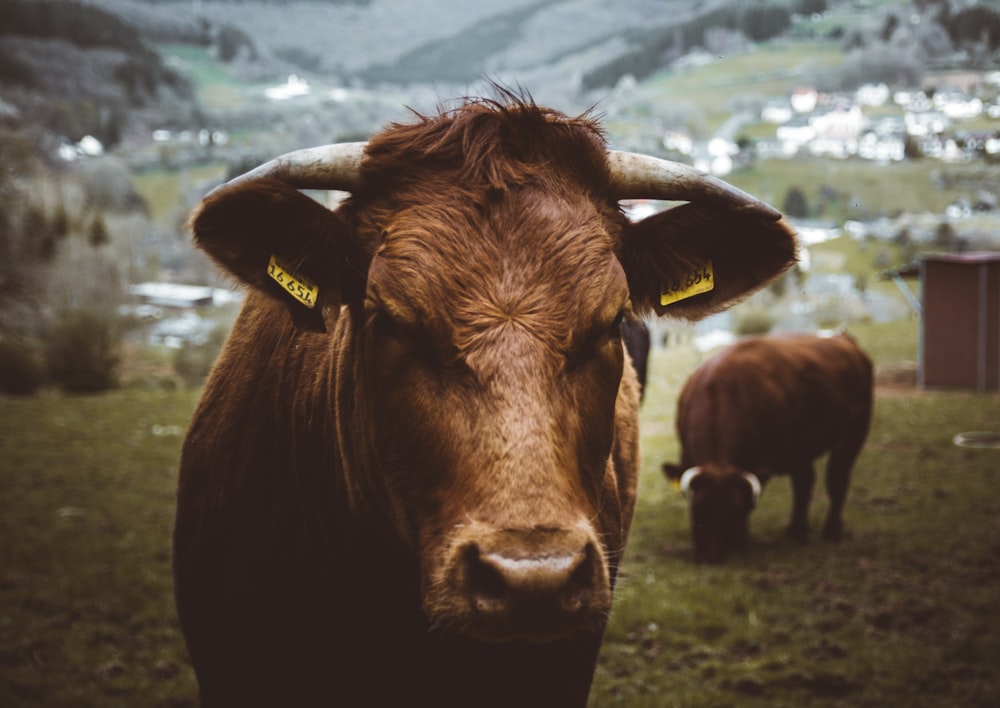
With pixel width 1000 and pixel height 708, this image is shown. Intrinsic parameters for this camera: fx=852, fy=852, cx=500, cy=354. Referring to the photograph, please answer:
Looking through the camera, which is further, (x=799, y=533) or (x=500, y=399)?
(x=799, y=533)

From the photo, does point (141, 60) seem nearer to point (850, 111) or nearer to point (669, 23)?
point (669, 23)

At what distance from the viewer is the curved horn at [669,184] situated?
243 cm

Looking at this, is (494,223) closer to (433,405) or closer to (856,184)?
(433,405)

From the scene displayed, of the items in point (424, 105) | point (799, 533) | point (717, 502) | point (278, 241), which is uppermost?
point (278, 241)

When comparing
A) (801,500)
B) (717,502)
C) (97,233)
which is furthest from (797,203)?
(97,233)

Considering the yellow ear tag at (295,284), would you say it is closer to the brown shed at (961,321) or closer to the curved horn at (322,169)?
the curved horn at (322,169)

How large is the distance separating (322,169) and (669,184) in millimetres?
984

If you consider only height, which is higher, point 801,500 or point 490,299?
point 490,299

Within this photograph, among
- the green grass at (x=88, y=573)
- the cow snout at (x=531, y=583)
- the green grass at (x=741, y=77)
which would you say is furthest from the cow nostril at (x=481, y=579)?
the green grass at (x=741, y=77)

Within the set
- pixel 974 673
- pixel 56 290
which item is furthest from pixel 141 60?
pixel 974 673

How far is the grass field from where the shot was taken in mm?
5566

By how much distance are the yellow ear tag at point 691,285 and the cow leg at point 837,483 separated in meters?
7.36

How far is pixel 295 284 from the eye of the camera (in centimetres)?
237

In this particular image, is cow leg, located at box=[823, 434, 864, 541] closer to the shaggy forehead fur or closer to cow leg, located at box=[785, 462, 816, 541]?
cow leg, located at box=[785, 462, 816, 541]
